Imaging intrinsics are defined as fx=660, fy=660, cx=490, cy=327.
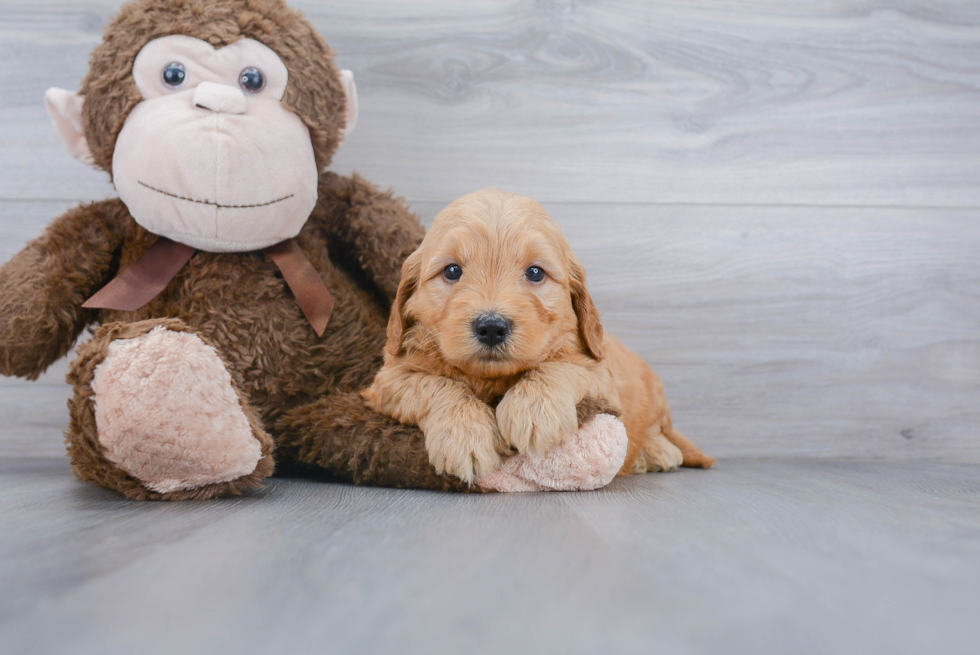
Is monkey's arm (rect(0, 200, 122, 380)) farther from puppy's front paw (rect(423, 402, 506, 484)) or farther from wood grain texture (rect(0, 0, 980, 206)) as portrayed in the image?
puppy's front paw (rect(423, 402, 506, 484))

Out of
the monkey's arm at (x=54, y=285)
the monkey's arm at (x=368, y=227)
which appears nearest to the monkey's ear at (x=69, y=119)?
the monkey's arm at (x=54, y=285)

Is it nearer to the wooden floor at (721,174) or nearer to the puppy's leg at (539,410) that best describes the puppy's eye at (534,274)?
the puppy's leg at (539,410)

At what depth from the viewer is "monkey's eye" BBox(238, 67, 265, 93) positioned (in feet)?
4.21

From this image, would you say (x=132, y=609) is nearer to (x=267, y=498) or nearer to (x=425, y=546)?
(x=425, y=546)

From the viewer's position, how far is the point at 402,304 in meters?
1.24

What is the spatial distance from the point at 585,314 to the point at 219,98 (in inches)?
30.8

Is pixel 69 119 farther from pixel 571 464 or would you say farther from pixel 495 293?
pixel 571 464

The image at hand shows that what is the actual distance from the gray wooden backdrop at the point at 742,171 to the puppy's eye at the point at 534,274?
29.3 inches

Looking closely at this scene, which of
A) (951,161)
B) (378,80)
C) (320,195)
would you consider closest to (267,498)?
(320,195)

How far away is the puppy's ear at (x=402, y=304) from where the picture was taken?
4.00 feet

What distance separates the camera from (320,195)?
1.52m

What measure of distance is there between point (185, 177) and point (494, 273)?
0.60m

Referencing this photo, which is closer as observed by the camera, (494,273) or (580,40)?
(494,273)

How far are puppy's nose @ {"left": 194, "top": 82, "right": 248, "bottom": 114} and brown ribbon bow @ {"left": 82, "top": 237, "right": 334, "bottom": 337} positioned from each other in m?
0.28
